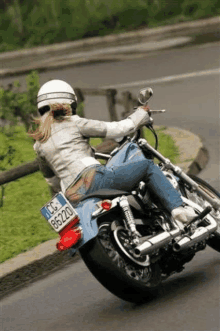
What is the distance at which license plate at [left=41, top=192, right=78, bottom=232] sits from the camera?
5863 millimetres

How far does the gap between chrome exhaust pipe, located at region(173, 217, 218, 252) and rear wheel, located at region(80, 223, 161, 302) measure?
0.26 meters

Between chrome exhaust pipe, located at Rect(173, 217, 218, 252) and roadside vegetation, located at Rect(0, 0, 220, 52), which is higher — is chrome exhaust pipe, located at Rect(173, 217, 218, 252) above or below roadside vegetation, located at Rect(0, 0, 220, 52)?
above

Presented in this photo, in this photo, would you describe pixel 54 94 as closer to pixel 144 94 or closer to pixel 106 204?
pixel 144 94

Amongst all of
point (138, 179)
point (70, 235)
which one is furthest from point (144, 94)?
point (70, 235)

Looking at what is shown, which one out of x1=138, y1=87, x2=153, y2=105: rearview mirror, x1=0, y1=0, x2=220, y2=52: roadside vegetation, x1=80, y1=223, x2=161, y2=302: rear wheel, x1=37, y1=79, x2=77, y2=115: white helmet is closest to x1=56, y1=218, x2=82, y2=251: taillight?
x1=80, y1=223, x2=161, y2=302: rear wheel

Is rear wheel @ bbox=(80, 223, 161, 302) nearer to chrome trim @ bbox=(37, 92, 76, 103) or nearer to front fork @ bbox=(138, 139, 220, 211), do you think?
front fork @ bbox=(138, 139, 220, 211)

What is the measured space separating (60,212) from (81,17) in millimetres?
17900

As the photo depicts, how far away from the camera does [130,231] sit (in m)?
6.05

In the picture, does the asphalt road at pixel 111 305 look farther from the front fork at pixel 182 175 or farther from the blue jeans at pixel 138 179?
the blue jeans at pixel 138 179

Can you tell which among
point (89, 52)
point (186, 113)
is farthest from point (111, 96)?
point (89, 52)

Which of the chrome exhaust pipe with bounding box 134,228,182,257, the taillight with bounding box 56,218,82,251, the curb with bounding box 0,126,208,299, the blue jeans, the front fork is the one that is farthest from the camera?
the curb with bounding box 0,126,208,299

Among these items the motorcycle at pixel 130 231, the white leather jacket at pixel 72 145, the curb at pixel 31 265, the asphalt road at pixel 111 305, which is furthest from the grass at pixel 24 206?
the motorcycle at pixel 130 231

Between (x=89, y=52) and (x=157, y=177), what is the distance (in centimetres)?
1599

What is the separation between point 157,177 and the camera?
6.39 m
